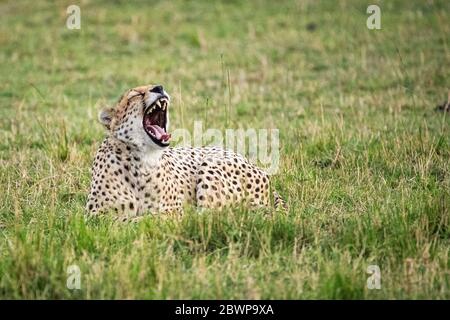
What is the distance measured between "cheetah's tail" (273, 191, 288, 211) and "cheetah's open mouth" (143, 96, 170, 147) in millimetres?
855

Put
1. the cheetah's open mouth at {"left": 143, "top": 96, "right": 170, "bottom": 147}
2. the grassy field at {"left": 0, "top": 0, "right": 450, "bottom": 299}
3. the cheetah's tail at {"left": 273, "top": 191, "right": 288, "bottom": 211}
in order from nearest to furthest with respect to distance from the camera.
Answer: the grassy field at {"left": 0, "top": 0, "right": 450, "bottom": 299}
the cheetah's open mouth at {"left": 143, "top": 96, "right": 170, "bottom": 147}
the cheetah's tail at {"left": 273, "top": 191, "right": 288, "bottom": 211}

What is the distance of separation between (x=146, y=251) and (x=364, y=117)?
4426mm

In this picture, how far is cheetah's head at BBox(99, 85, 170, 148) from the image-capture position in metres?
5.55

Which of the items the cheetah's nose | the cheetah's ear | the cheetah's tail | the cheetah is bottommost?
the cheetah's tail

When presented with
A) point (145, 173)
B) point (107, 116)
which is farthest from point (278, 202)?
point (107, 116)

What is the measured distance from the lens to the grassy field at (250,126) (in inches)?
175

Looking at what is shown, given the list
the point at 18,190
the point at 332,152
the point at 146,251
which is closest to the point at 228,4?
Result: the point at 332,152

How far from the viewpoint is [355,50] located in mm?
11812

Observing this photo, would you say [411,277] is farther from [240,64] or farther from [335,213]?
[240,64]

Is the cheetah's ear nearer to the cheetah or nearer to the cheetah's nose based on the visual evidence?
the cheetah

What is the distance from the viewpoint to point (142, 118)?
5621mm

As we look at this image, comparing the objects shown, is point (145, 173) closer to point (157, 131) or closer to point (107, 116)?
point (157, 131)

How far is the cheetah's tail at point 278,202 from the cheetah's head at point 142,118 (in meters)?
0.86

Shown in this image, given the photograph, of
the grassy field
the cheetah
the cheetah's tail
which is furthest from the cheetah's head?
the cheetah's tail
